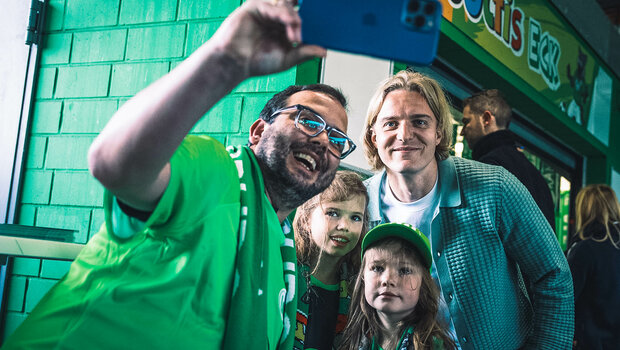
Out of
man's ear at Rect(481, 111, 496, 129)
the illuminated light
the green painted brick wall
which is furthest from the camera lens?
the illuminated light

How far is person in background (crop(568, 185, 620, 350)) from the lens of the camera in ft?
12.3

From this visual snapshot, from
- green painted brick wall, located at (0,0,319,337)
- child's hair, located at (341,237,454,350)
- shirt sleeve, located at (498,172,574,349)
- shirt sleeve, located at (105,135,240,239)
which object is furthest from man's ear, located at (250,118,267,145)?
green painted brick wall, located at (0,0,319,337)

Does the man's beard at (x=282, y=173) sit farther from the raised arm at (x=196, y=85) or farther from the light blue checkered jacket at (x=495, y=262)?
the light blue checkered jacket at (x=495, y=262)

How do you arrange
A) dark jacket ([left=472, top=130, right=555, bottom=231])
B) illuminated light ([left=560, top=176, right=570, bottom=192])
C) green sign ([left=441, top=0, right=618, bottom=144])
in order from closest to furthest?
1. dark jacket ([left=472, top=130, right=555, bottom=231])
2. green sign ([left=441, top=0, right=618, bottom=144])
3. illuminated light ([left=560, top=176, right=570, bottom=192])

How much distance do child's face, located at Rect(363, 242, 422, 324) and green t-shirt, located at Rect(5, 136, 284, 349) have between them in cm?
114

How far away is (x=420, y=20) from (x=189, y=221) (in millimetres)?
535

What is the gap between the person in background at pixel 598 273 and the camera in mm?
3758

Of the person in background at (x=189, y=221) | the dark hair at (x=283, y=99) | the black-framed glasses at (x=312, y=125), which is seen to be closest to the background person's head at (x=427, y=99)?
the dark hair at (x=283, y=99)

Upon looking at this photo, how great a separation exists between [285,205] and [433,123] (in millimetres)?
1029

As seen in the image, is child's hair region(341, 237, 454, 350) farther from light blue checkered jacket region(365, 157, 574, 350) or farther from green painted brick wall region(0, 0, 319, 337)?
green painted brick wall region(0, 0, 319, 337)

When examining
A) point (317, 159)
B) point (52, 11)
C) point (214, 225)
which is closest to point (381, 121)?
point (317, 159)

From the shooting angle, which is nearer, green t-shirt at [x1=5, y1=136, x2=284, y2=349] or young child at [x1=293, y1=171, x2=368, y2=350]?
green t-shirt at [x1=5, y1=136, x2=284, y2=349]

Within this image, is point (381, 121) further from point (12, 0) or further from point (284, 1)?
point (12, 0)

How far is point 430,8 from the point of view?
75 cm
